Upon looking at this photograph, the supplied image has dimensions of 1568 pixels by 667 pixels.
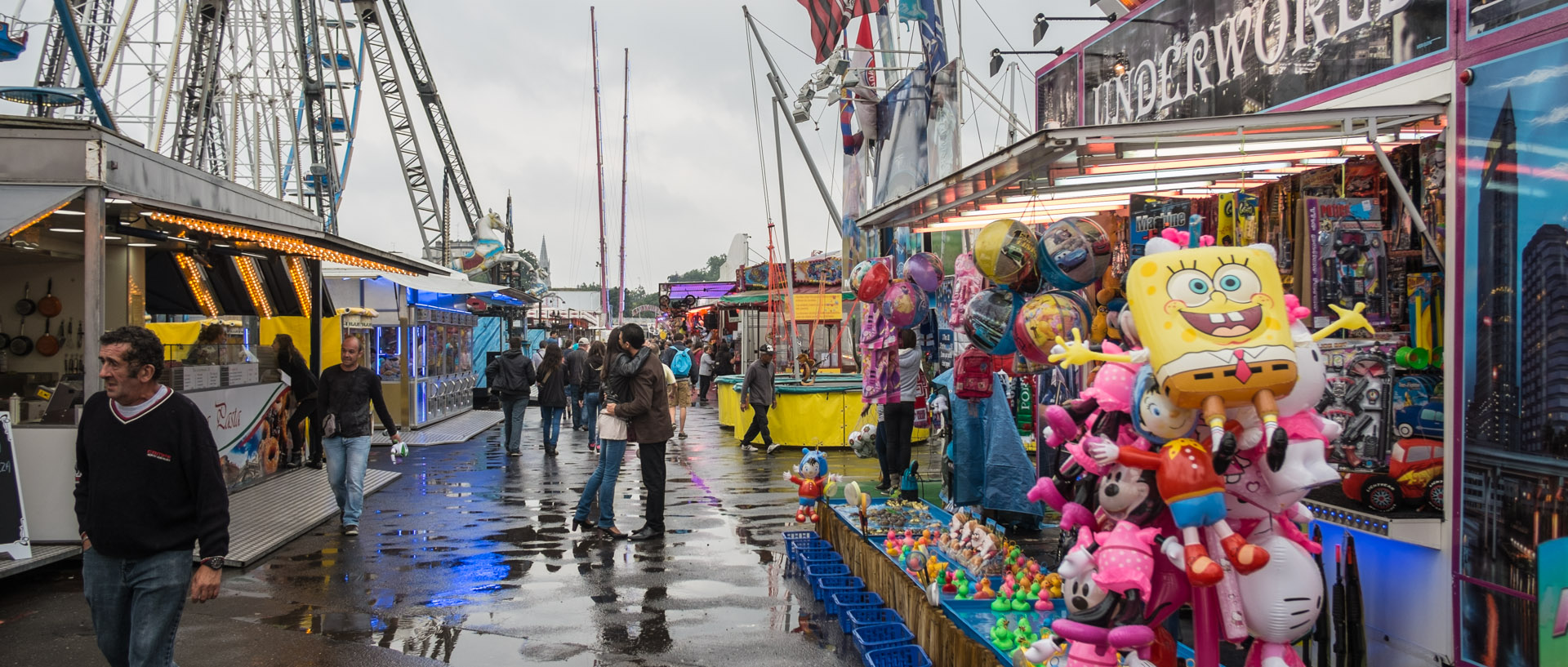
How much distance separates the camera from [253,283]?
44.8 ft

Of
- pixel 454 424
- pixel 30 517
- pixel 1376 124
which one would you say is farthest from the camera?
pixel 454 424

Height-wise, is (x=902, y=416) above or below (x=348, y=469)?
above

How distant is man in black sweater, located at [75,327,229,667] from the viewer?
3.87 metres

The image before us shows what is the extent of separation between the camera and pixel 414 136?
46.6 m

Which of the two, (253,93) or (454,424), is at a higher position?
(253,93)

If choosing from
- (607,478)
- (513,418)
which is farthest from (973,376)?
(513,418)

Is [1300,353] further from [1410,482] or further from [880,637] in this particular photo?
[880,637]

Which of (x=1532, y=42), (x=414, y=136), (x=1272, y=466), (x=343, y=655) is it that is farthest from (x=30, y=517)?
(x=414, y=136)

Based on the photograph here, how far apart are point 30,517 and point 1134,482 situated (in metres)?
7.92

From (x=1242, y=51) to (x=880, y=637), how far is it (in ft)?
13.2

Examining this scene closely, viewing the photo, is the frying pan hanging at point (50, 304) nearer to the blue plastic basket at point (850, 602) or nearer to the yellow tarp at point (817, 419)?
the yellow tarp at point (817, 419)

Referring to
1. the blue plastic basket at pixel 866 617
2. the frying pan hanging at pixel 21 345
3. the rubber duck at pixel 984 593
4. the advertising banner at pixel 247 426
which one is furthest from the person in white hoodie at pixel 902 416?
the frying pan hanging at pixel 21 345

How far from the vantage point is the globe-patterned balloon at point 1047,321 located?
211 inches

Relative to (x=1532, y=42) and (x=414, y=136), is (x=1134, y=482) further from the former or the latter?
(x=414, y=136)
